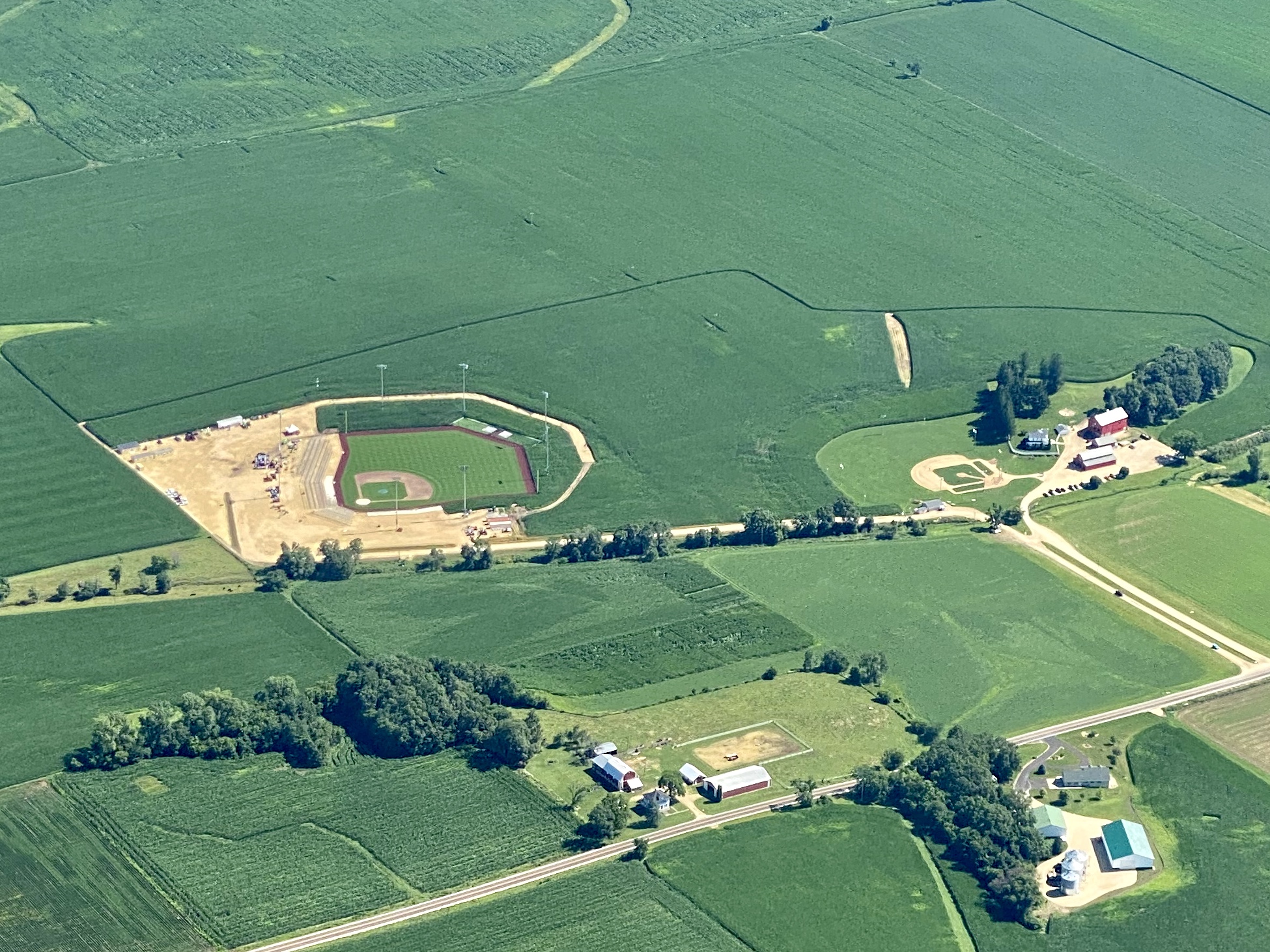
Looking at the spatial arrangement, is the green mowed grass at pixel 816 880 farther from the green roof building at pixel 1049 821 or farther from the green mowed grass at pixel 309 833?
the green mowed grass at pixel 309 833

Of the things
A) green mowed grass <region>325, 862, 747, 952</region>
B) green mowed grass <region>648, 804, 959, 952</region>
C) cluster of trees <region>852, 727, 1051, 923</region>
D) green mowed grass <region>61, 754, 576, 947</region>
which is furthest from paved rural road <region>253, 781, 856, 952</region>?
cluster of trees <region>852, 727, 1051, 923</region>

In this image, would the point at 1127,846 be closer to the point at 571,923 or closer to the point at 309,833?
the point at 571,923

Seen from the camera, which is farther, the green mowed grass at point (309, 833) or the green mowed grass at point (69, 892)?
the green mowed grass at point (309, 833)

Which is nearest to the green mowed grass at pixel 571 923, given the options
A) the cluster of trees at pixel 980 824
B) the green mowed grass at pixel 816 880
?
the green mowed grass at pixel 816 880

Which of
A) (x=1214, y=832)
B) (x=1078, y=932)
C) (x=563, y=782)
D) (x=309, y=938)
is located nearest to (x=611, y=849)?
(x=563, y=782)

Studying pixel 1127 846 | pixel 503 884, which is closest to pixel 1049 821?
pixel 1127 846

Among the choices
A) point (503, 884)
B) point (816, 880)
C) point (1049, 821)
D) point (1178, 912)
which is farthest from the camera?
point (1049, 821)
